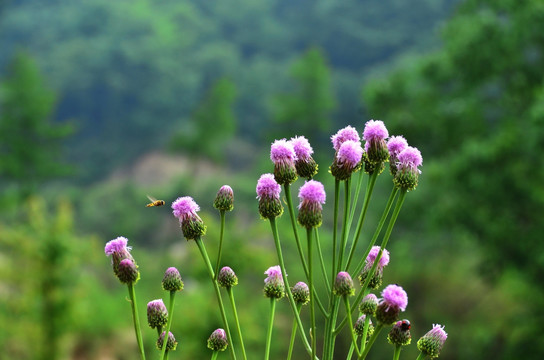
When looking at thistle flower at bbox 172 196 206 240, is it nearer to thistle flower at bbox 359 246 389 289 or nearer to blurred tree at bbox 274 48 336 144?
thistle flower at bbox 359 246 389 289

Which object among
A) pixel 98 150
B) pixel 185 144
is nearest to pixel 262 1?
pixel 98 150

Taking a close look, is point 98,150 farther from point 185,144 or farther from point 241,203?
point 241,203

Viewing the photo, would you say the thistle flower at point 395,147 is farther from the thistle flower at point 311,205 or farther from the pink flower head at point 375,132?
the thistle flower at point 311,205

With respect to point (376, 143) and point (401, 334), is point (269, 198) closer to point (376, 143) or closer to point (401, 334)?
point (376, 143)

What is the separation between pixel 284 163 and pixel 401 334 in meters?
0.55

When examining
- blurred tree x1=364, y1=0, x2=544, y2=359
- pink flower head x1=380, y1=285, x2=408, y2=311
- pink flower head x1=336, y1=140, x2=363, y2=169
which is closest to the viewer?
pink flower head x1=380, y1=285, x2=408, y2=311

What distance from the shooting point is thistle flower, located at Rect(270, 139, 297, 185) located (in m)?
1.88

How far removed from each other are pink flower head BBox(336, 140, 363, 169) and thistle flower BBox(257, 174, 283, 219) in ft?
0.70

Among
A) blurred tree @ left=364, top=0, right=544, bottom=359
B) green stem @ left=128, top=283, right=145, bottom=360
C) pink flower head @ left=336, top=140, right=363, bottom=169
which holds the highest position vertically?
blurred tree @ left=364, top=0, right=544, bottom=359

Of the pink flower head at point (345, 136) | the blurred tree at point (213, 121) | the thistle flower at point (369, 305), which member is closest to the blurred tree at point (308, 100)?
the blurred tree at point (213, 121)


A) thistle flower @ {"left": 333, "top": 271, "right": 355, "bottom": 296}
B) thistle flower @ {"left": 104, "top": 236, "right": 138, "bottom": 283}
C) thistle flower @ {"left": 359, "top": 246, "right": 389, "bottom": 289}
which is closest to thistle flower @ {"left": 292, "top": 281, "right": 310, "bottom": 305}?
thistle flower @ {"left": 359, "top": 246, "right": 389, "bottom": 289}

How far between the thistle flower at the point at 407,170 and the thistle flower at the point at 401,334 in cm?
36

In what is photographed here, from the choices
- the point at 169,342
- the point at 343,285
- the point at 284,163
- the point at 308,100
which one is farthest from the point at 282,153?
the point at 308,100

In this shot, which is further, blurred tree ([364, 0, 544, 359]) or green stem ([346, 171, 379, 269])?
blurred tree ([364, 0, 544, 359])
